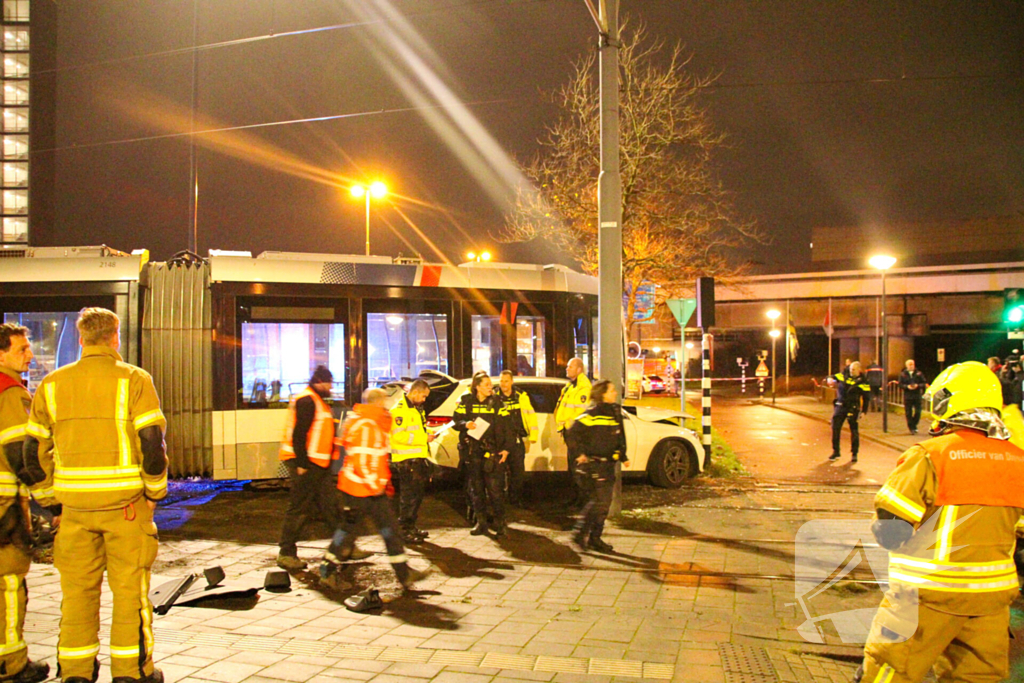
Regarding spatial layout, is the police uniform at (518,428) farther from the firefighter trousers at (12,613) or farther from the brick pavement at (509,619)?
the firefighter trousers at (12,613)

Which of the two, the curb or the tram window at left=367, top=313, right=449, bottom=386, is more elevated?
the tram window at left=367, top=313, right=449, bottom=386

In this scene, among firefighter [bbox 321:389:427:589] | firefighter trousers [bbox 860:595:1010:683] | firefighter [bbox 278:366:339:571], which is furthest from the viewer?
firefighter [bbox 278:366:339:571]

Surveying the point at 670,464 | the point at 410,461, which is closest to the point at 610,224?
the point at 410,461

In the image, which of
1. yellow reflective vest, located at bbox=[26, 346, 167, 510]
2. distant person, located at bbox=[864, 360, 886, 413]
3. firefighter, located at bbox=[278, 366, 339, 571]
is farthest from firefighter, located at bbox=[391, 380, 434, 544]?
distant person, located at bbox=[864, 360, 886, 413]

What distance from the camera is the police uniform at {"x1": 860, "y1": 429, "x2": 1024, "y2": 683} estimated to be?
2.96m

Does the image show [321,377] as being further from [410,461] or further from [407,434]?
[410,461]

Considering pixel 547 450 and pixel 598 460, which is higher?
pixel 598 460

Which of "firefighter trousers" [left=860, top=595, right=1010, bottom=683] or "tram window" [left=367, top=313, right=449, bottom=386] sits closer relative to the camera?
"firefighter trousers" [left=860, top=595, right=1010, bottom=683]

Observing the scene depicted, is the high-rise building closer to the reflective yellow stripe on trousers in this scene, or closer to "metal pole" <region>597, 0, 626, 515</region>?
"metal pole" <region>597, 0, 626, 515</region>

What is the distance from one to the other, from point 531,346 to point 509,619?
665cm

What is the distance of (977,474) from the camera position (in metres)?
3.00

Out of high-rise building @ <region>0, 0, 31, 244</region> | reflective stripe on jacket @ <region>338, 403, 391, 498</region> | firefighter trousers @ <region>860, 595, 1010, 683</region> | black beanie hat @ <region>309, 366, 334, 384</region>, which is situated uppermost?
high-rise building @ <region>0, 0, 31, 244</region>

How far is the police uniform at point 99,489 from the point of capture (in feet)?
12.8

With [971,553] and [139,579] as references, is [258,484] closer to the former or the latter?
[139,579]
